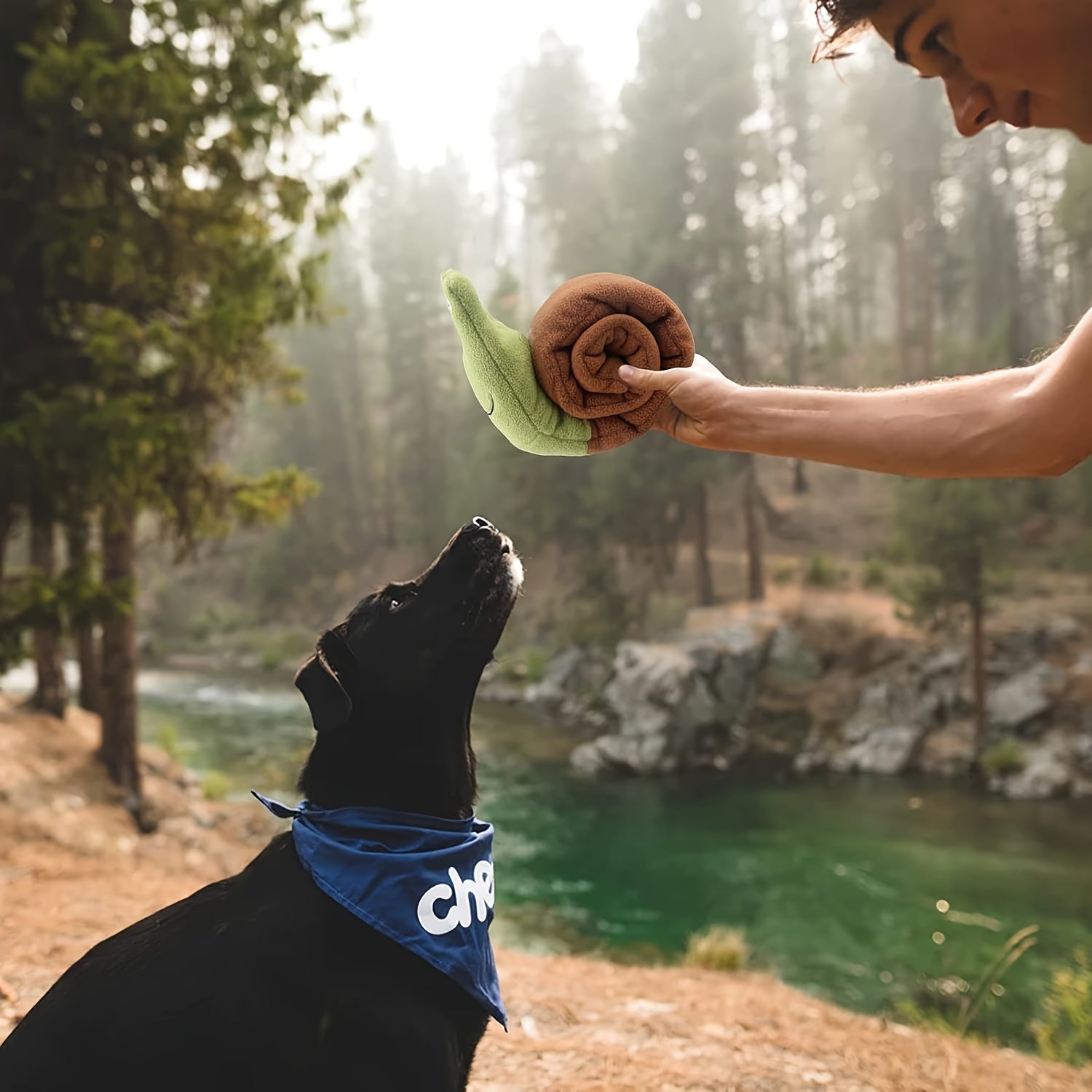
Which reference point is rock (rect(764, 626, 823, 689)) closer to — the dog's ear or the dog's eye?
the dog's eye

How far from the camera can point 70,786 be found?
7082 millimetres

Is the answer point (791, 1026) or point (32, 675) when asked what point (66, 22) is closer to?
point (791, 1026)

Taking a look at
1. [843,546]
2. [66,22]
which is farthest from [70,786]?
[843,546]

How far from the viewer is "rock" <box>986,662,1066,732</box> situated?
42.9 feet

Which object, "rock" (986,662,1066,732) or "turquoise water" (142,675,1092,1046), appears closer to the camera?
"turquoise water" (142,675,1092,1046)

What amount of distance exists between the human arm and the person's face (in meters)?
0.31

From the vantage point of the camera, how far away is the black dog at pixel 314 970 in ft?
4.26

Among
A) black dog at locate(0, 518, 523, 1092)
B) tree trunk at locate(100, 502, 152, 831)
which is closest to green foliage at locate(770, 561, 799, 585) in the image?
tree trunk at locate(100, 502, 152, 831)

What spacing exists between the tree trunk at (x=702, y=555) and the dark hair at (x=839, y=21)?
1703 centimetres

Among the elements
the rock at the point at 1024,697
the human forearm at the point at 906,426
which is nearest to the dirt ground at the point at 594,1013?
the human forearm at the point at 906,426

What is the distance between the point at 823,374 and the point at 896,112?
738 cm

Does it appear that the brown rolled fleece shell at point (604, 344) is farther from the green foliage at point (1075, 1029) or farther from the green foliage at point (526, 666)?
the green foliage at point (526, 666)

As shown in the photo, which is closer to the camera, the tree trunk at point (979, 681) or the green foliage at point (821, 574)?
the tree trunk at point (979, 681)

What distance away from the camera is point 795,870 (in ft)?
30.5
